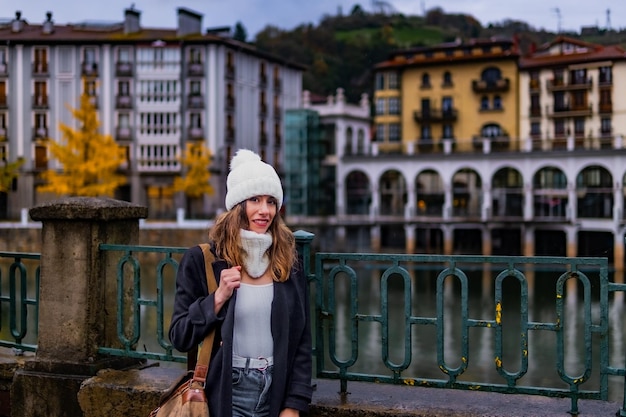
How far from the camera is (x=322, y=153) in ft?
177

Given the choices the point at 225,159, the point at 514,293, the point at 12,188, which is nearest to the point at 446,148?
the point at 225,159

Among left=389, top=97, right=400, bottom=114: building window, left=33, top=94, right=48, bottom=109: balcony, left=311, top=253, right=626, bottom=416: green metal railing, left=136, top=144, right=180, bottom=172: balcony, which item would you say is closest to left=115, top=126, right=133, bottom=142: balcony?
left=136, top=144, right=180, bottom=172: balcony

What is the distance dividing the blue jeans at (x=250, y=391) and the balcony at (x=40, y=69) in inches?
1892

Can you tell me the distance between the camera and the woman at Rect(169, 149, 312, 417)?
3.12 m

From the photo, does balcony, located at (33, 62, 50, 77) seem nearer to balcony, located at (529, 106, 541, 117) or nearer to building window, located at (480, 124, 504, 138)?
building window, located at (480, 124, 504, 138)

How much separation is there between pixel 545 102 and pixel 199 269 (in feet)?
169

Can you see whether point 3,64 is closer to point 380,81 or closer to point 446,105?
point 380,81

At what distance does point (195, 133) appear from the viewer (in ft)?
157

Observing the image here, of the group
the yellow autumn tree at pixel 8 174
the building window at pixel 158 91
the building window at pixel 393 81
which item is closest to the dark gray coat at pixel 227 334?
the yellow autumn tree at pixel 8 174

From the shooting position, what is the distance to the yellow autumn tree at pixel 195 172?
1802 inches

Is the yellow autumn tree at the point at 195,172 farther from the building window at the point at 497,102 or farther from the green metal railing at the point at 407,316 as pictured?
the green metal railing at the point at 407,316

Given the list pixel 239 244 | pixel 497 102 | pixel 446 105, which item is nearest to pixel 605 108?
pixel 497 102

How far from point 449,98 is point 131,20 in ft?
73.3

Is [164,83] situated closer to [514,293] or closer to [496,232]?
[496,232]
